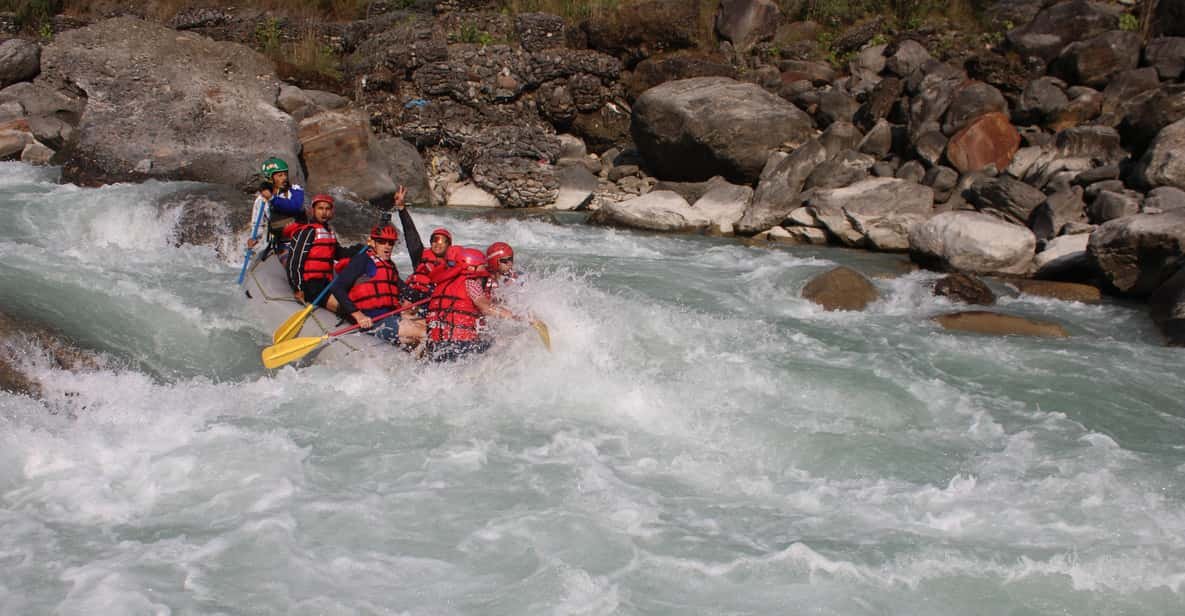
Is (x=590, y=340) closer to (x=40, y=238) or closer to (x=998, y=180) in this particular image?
(x=40, y=238)

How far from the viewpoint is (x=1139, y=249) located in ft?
25.6

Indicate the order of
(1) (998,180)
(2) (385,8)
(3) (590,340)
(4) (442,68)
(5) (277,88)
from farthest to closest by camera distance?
1. (2) (385,8)
2. (4) (442,68)
3. (5) (277,88)
4. (1) (998,180)
5. (3) (590,340)

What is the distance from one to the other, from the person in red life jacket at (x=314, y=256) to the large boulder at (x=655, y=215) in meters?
5.35

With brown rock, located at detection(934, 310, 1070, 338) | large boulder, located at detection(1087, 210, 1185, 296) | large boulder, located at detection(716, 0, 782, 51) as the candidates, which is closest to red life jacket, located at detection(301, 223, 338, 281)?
brown rock, located at detection(934, 310, 1070, 338)

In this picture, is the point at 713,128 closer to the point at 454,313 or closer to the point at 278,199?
the point at 278,199

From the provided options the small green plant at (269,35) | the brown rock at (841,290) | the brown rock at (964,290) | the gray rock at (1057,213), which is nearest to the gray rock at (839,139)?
the gray rock at (1057,213)

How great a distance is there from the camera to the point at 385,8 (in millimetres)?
18281

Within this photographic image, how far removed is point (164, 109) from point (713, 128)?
22.1 feet

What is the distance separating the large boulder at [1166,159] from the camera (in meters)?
9.11

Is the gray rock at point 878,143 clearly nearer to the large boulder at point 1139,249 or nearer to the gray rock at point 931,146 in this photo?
the gray rock at point 931,146

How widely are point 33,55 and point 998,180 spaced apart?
43.1 ft

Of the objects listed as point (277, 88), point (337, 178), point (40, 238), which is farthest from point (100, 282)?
point (277, 88)

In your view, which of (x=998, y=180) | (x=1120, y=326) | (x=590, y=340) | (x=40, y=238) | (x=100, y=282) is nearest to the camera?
(x=590, y=340)

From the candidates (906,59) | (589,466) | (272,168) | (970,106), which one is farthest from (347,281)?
(906,59)
